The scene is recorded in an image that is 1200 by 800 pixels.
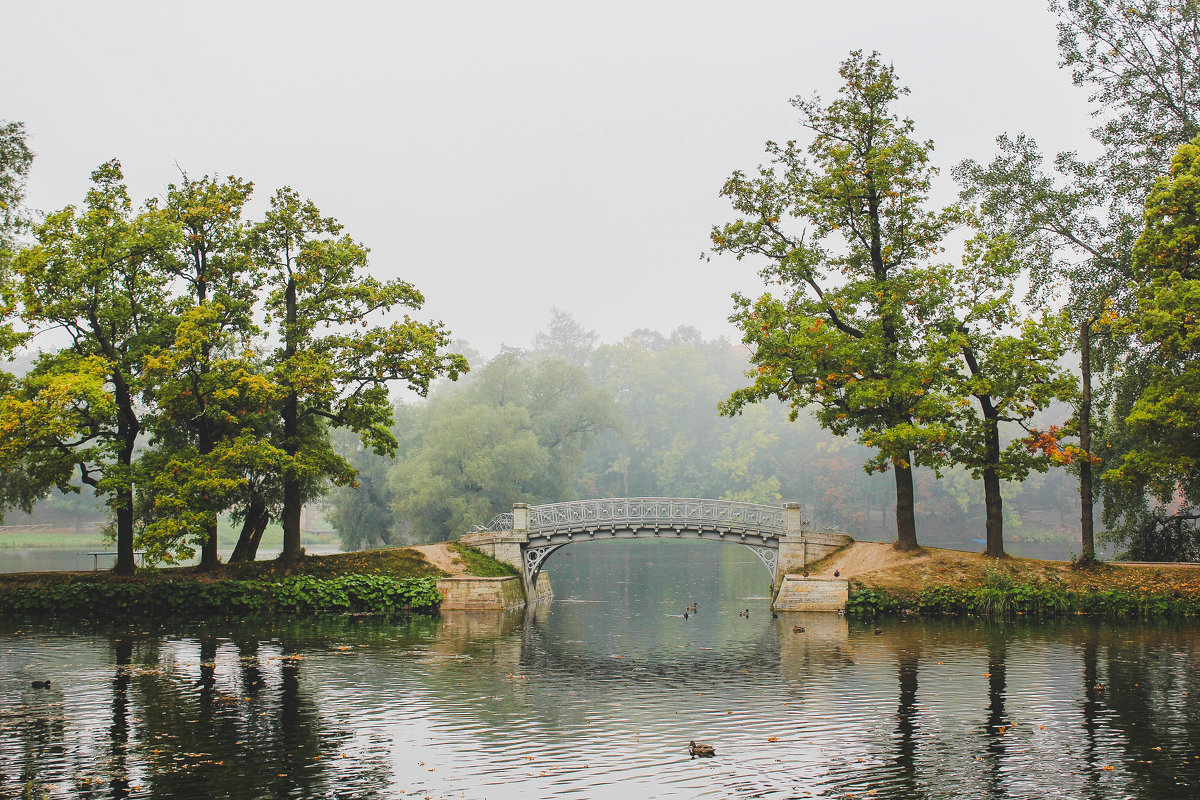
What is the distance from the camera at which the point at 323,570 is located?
3650cm

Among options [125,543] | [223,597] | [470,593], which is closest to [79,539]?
[125,543]

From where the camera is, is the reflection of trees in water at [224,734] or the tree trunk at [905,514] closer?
the reflection of trees in water at [224,734]

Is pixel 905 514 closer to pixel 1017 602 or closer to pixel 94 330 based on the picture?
pixel 1017 602

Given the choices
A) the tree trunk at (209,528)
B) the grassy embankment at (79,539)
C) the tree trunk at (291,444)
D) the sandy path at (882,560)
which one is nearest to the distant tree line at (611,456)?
the grassy embankment at (79,539)

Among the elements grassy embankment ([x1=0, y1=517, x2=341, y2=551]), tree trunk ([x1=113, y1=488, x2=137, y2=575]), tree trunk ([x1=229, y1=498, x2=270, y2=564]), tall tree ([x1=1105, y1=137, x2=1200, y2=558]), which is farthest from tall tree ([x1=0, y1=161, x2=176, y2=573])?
grassy embankment ([x1=0, y1=517, x2=341, y2=551])

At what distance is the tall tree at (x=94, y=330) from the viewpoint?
31094 millimetres

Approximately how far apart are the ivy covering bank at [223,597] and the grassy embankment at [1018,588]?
52.9ft

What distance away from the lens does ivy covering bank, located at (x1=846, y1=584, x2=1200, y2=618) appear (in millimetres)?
31312

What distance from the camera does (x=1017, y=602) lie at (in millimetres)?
32125

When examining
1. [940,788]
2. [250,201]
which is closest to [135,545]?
[250,201]

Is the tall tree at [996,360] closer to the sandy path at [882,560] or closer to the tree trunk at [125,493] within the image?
the sandy path at [882,560]

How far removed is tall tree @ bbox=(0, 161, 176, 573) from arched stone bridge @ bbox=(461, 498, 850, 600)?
14241mm

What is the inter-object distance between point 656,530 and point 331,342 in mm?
14751

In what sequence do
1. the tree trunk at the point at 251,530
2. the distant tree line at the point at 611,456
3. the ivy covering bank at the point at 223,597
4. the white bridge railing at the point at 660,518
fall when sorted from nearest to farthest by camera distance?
the ivy covering bank at the point at 223,597 → the tree trunk at the point at 251,530 → the white bridge railing at the point at 660,518 → the distant tree line at the point at 611,456
